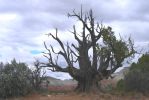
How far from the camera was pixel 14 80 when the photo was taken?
125 feet

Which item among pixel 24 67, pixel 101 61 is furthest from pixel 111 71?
pixel 24 67

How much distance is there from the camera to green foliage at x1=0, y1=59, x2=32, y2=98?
1491 inches

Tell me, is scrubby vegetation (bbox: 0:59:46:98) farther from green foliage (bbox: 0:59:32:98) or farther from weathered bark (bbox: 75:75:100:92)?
weathered bark (bbox: 75:75:100:92)

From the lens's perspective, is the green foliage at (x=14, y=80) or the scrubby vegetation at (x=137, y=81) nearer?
the green foliage at (x=14, y=80)

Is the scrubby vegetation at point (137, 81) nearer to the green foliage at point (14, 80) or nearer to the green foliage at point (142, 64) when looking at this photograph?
the green foliage at point (142, 64)

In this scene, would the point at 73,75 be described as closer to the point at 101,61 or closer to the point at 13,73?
the point at 101,61

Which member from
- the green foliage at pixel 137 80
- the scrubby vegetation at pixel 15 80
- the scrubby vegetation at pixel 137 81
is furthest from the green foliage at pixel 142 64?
the scrubby vegetation at pixel 15 80

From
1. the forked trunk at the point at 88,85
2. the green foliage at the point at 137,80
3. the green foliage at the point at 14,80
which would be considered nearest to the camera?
the green foliage at the point at 14,80

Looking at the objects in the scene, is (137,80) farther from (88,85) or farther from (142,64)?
(88,85)

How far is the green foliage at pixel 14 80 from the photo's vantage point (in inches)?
1491

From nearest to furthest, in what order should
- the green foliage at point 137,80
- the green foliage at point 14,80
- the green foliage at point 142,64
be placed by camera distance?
1. the green foliage at point 14,80
2. the green foliage at point 137,80
3. the green foliage at point 142,64

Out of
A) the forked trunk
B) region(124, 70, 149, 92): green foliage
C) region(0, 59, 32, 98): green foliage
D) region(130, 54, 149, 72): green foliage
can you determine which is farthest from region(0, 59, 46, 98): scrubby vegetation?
region(130, 54, 149, 72): green foliage

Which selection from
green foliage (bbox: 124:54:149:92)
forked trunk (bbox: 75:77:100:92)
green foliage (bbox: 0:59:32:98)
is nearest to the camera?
green foliage (bbox: 0:59:32:98)

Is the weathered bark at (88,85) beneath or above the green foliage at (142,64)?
beneath
